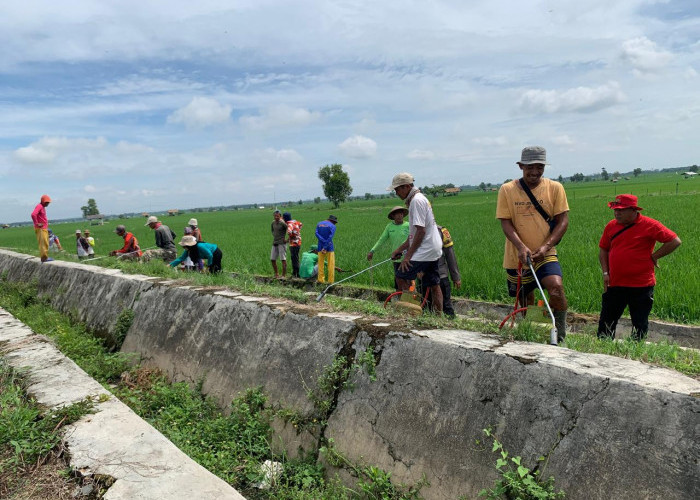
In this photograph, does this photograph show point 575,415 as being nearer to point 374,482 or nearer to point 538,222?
point 374,482

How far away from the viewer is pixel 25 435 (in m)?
2.38

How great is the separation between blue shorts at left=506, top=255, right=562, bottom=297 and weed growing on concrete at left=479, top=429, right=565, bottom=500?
1.81 m

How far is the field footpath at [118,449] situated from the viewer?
190cm

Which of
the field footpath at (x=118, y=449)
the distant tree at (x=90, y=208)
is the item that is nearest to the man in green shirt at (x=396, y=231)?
the field footpath at (x=118, y=449)

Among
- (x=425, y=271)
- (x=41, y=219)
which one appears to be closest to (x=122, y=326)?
(x=425, y=271)

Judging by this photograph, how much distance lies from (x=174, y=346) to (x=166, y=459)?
2.40 m

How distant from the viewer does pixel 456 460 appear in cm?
217

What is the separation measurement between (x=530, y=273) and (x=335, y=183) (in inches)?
2746

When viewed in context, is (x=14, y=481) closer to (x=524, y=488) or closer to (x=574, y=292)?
(x=524, y=488)

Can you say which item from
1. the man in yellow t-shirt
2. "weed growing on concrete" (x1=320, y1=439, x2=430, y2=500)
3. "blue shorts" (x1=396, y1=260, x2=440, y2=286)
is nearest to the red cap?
the man in yellow t-shirt

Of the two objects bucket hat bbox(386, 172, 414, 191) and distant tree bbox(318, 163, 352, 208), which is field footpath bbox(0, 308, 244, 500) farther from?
distant tree bbox(318, 163, 352, 208)

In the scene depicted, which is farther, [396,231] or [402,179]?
[396,231]

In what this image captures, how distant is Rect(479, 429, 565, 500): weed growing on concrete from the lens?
1.83 meters

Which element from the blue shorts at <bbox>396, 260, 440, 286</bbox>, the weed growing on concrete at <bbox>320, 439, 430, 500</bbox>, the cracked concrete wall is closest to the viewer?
the cracked concrete wall
